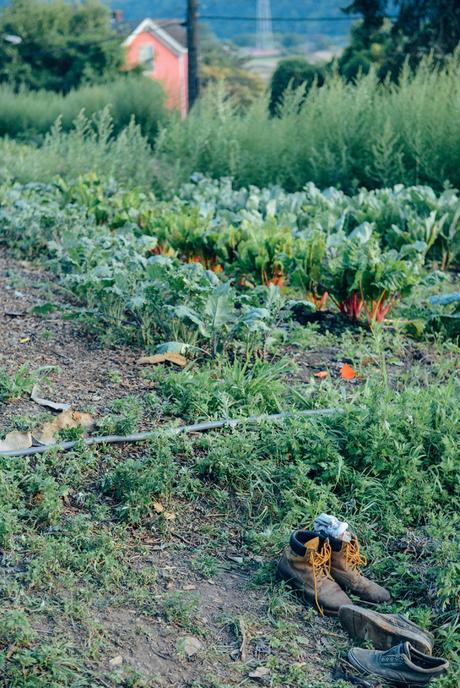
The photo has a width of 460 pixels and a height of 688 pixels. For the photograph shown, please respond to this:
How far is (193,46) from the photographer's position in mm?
19078

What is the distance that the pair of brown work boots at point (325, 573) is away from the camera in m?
2.81

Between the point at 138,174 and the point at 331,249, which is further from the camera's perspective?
the point at 138,174

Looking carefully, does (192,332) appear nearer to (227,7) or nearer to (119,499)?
(119,499)

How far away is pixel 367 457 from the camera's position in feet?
11.0

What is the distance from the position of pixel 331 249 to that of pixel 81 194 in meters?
3.22

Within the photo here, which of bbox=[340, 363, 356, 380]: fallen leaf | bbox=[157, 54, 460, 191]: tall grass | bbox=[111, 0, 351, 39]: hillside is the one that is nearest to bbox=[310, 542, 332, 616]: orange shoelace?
bbox=[340, 363, 356, 380]: fallen leaf

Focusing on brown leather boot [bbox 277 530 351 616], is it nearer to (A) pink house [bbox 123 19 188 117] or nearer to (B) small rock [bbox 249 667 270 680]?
(B) small rock [bbox 249 667 270 680]

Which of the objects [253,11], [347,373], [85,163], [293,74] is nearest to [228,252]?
[347,373]

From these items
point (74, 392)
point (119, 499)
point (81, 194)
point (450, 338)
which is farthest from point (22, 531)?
point (81, 194)

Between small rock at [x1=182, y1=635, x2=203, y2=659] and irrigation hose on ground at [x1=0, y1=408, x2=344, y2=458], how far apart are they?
3.30ft

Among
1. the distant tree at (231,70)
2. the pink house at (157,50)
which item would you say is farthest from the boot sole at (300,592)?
the pink house at (157,50)

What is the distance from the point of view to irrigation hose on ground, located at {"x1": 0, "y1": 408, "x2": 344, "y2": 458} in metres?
3.32

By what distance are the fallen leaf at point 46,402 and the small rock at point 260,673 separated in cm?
161

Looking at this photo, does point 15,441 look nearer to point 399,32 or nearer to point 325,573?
point 325,573
